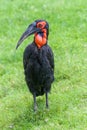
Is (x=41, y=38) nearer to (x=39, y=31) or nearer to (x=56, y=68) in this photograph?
(x=39, y=31)

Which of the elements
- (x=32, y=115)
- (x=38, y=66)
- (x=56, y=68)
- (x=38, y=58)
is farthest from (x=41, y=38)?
(x=56, y=68)

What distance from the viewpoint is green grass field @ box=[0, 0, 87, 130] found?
752 cm

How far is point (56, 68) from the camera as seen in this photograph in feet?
30.1

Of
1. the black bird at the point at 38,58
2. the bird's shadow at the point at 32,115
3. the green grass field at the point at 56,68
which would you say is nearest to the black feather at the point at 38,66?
the black bird at the point at 38,58

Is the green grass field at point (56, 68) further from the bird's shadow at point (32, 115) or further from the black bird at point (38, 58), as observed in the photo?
the black bird at point (38, 58)

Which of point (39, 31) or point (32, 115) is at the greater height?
point (39, 31)

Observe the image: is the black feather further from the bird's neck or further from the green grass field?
the green grass field

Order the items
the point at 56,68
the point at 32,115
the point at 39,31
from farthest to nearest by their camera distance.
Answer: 1. the point at 56,68
2. the point at 32,115
3. the point at 39,31

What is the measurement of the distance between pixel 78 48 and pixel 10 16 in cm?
253

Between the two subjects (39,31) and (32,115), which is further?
(32,115)

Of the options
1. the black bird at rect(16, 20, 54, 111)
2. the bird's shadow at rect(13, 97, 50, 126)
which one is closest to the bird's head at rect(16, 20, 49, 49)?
the black bird at rect(16, 20, 54, 111)

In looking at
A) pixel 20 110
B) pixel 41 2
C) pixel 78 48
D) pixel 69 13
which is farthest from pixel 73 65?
pixel 41 2

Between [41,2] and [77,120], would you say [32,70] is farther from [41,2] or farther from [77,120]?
[41,2]

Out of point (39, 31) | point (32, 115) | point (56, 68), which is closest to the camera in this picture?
point (39, 31)
